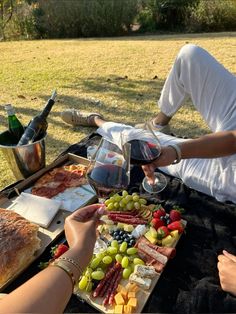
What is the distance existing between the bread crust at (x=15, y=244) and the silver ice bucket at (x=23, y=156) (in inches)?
27.2

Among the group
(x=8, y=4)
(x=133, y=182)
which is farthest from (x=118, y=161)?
(x=8, y=4)

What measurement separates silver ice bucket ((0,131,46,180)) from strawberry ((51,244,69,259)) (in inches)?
35.4

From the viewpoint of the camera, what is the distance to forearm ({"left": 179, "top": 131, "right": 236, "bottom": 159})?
7.79ft

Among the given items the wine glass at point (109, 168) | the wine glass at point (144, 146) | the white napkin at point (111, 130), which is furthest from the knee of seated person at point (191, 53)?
the wine glass at point (109, 168)

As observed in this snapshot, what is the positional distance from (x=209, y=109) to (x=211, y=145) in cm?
45

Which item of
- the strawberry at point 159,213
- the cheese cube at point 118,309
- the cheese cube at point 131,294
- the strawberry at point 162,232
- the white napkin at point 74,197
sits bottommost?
the cheese cube at point 118,309

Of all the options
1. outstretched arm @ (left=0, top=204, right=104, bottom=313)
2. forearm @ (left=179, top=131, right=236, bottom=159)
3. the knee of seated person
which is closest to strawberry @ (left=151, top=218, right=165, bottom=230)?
forearm @ (left=179, top=131, right=236, bottom=159)

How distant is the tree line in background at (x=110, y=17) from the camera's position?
10.9m

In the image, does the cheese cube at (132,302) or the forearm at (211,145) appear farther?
the forearm at (211,145)

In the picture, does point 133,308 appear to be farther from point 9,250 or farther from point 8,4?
point 8,4

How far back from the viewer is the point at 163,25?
12281 mm

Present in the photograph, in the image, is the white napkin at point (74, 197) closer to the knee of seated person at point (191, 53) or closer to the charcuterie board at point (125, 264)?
the charcuterie board at point (125, 264)

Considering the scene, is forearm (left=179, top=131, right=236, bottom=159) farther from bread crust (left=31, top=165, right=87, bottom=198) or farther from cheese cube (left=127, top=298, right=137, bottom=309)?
cheese cube (left=127, top=298, right=137, bottom=309)

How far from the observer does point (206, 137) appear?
2398 mm
